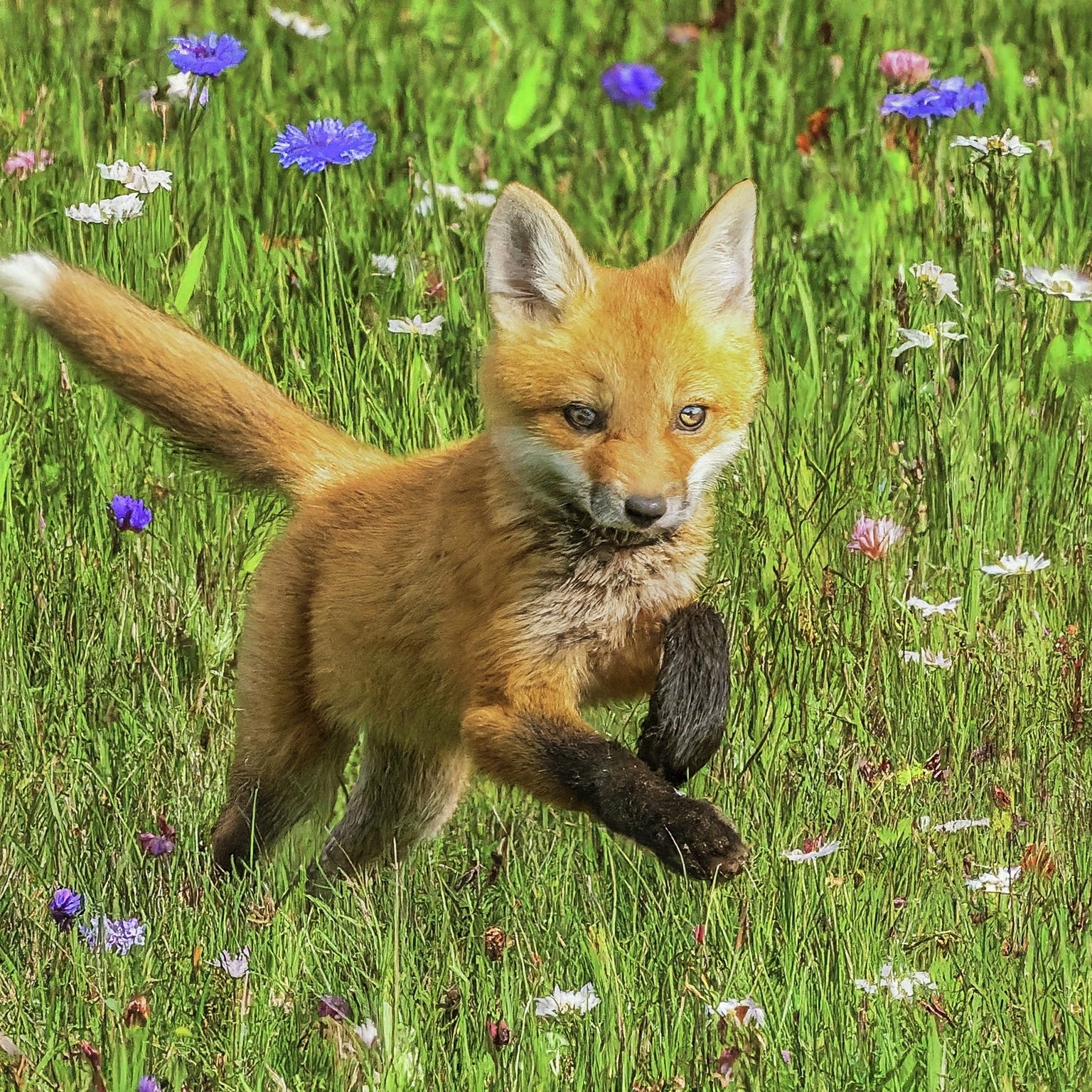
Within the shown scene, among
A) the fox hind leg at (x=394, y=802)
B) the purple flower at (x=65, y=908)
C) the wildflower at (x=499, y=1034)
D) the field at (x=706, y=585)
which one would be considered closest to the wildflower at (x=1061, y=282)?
the field at (x=706, y=585)

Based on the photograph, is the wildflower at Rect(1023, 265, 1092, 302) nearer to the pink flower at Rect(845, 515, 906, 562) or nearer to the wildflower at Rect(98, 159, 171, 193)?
the pink flower at Rect(845, 515, 906, 562)

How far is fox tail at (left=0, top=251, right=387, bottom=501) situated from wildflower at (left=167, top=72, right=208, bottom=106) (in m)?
1.46

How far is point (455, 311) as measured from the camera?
5.45 meters

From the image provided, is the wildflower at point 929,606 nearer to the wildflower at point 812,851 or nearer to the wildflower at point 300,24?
the wildflower at point 812,851

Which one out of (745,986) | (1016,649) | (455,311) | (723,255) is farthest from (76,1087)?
(455,311)

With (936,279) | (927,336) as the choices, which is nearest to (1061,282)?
(936,279)

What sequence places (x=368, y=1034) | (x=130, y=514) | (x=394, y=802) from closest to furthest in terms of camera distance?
(x=368, y=1034), (x=394, y=802), (x=130, y=514)

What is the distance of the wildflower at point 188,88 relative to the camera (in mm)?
5699

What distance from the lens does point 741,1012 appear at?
2857 millimetres

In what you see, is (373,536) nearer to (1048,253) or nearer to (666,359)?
(666,359)

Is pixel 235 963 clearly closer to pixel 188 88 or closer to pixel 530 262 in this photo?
pixel 530 262

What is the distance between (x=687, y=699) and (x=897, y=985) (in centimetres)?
71

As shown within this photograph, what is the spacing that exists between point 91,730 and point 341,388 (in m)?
1.37

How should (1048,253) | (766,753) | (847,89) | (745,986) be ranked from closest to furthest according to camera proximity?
(745,986) → (766,753) → (1048,253) → (847,89)
